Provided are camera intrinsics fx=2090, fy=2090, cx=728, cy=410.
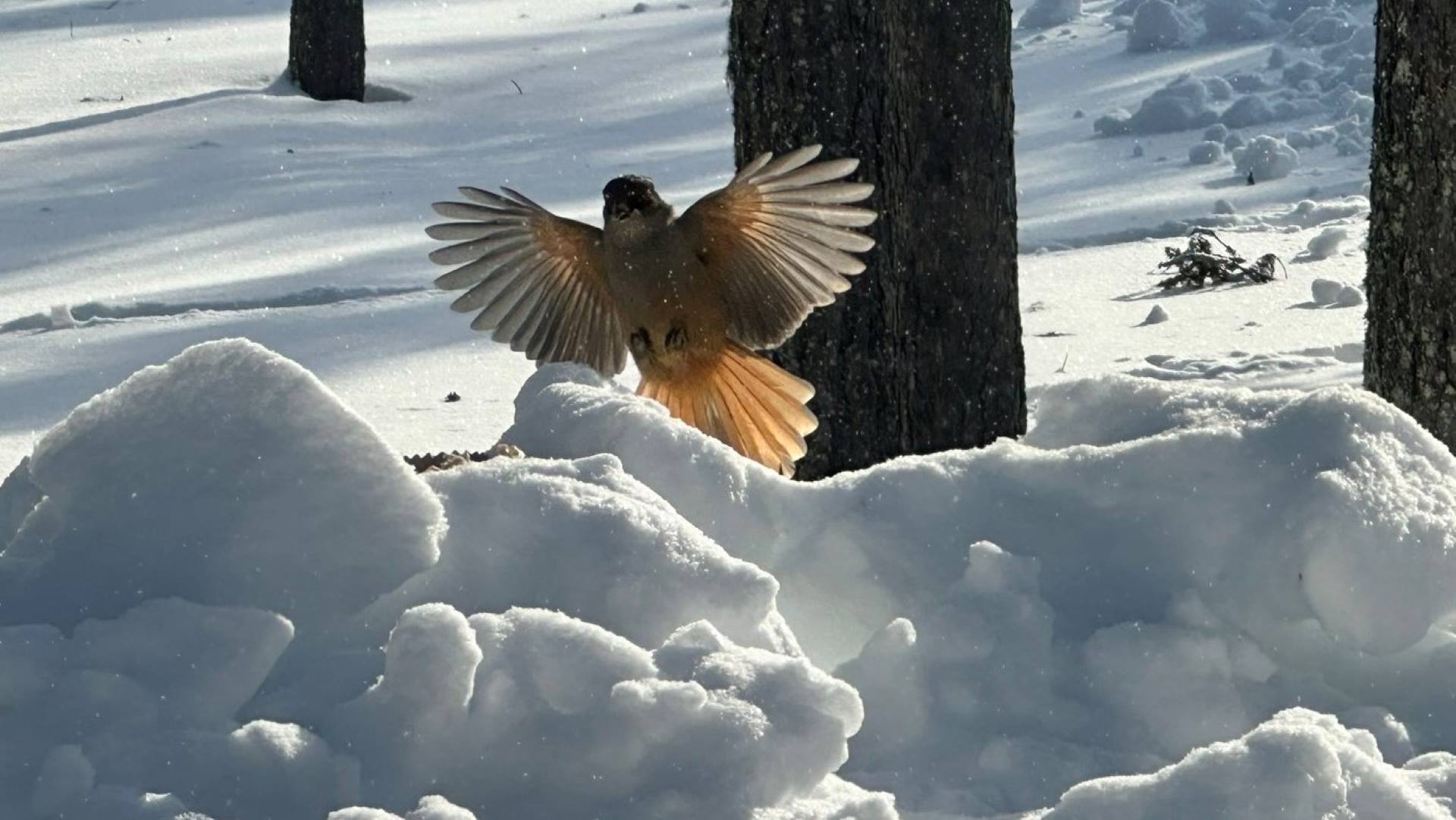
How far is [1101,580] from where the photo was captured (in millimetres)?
2439

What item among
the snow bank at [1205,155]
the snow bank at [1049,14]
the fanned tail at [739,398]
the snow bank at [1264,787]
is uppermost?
the snow bank at [1049,14]

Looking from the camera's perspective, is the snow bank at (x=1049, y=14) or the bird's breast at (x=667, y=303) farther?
the snow bank at (x=1049, y=14)

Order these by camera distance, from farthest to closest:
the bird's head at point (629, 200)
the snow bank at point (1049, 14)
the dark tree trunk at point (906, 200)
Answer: the snow bank at point (1049, 14) → the dark tree trunk at point (906, 200) → the bird's head at point (629, 200)

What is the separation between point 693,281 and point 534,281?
43 cm

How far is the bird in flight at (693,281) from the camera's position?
4.14m

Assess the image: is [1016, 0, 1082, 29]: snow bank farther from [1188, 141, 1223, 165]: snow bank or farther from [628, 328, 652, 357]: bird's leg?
[628, 328, 652, 357]: bird's leg

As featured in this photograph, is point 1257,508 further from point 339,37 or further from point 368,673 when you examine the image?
point 339,37

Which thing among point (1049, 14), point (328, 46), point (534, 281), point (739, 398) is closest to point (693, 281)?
point (739, 398)

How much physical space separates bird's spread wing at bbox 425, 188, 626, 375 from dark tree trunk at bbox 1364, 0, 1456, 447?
2023 mm

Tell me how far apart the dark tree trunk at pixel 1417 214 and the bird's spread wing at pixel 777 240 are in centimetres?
165

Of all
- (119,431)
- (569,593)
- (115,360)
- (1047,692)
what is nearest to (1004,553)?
(1047,692)

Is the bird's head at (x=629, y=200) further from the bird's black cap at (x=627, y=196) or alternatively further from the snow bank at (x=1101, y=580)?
the snow bank at (x=1101, y=580)

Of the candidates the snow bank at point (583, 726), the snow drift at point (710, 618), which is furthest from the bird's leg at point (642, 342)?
the snow bank at point (583, 726)

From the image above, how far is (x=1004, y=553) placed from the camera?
2416 mm
